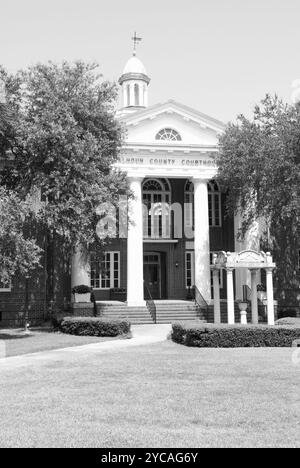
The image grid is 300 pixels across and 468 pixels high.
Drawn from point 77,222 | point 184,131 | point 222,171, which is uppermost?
point 184,131

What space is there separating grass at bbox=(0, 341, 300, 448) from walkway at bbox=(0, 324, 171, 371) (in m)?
0.65

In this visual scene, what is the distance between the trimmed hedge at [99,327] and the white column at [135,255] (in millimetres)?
7009

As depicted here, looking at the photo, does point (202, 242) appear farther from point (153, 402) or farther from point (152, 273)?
point (153, 402)

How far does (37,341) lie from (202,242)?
13.1 metres

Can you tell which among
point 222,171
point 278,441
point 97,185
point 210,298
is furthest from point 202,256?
point 278,441

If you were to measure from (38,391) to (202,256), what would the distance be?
20758mm

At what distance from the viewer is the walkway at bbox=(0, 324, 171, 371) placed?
1502cm

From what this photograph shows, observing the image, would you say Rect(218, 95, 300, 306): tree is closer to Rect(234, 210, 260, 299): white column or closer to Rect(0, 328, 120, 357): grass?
Rect(234, 210, 260, 299): white column

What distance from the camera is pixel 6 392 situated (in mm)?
10391

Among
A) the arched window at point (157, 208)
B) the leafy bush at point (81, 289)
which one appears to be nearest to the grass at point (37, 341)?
the leafy bush at point (81, 289)

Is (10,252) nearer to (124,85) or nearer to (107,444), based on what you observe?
(107,444)

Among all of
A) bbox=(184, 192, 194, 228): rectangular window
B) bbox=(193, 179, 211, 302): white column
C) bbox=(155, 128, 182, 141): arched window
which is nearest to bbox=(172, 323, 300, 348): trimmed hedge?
bbox=(193, 179, 211, 302): white column

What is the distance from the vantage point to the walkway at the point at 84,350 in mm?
15017

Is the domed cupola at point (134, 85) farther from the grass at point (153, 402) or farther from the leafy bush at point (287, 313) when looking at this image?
the grass at point (153, 402)
